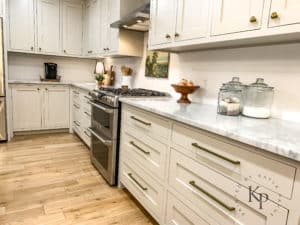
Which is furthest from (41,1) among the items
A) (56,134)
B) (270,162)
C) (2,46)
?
(270,162)

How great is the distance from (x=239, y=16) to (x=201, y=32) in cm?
33

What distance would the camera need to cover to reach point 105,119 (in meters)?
2.31

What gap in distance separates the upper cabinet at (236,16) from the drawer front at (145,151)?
33.9 inches

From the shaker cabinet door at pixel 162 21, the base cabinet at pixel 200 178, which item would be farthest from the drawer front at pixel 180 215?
the shaker cabinet door at pixel 162 21

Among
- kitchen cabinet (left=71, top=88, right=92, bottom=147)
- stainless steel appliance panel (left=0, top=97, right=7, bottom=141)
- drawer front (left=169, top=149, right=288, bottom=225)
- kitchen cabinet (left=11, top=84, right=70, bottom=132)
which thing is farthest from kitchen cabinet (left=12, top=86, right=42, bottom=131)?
drawer front (left=169, top=149, right=288, bottom=225)

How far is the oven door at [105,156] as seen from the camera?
→ 87.3 inches

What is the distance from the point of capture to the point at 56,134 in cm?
402

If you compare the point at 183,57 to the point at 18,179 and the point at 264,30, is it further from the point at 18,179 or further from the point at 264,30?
the point at 18,179

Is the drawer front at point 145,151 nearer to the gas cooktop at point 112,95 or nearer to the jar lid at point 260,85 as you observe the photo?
the gas cooktop at point 112,95

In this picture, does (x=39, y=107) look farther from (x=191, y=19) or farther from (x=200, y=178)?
(x=200, y=178)

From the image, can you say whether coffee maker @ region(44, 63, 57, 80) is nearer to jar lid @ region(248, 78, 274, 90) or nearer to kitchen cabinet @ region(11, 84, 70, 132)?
kitchen cabinet @ region(11, 84, 70, 132)

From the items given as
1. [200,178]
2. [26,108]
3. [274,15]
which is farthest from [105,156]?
[26,108]

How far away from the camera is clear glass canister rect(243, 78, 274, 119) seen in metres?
1.43

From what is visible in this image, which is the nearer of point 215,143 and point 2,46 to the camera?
point 215,143
